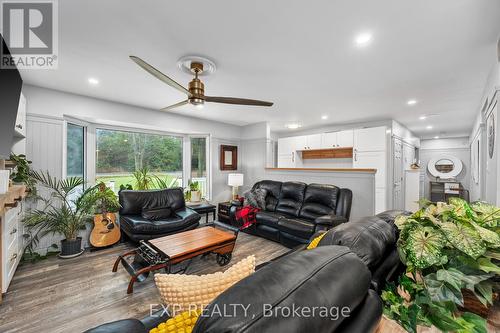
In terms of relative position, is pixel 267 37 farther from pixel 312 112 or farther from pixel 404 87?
pixel 312 112

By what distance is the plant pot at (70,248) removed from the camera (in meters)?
2.98

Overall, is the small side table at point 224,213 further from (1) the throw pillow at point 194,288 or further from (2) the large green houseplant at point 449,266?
(2) the large green houseplant at point 449,266

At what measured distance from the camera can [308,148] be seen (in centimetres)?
542

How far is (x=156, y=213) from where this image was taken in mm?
3650

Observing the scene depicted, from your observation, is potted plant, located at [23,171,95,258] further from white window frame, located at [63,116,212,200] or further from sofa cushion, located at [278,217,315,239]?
sofa cushion, located at [278,217,315,239]

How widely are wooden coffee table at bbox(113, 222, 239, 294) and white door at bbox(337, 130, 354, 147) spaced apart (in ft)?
11.0

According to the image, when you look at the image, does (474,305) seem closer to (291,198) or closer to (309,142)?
(291,198)

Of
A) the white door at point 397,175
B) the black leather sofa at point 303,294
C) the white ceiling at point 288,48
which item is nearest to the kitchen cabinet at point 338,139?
the white door at point 397,175

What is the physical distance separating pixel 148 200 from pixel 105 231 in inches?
30.6

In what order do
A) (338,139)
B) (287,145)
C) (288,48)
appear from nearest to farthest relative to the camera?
(288,48) < (338,139) < (287,145)

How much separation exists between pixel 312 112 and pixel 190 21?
3175 mm

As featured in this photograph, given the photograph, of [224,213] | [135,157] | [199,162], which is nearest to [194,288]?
[224,213]

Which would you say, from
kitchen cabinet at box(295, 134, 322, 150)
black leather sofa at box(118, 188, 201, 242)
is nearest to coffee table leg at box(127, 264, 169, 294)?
black leather sofa at box(118, 188, 201, 242)

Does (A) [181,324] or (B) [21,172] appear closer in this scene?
(A) [181,324]
